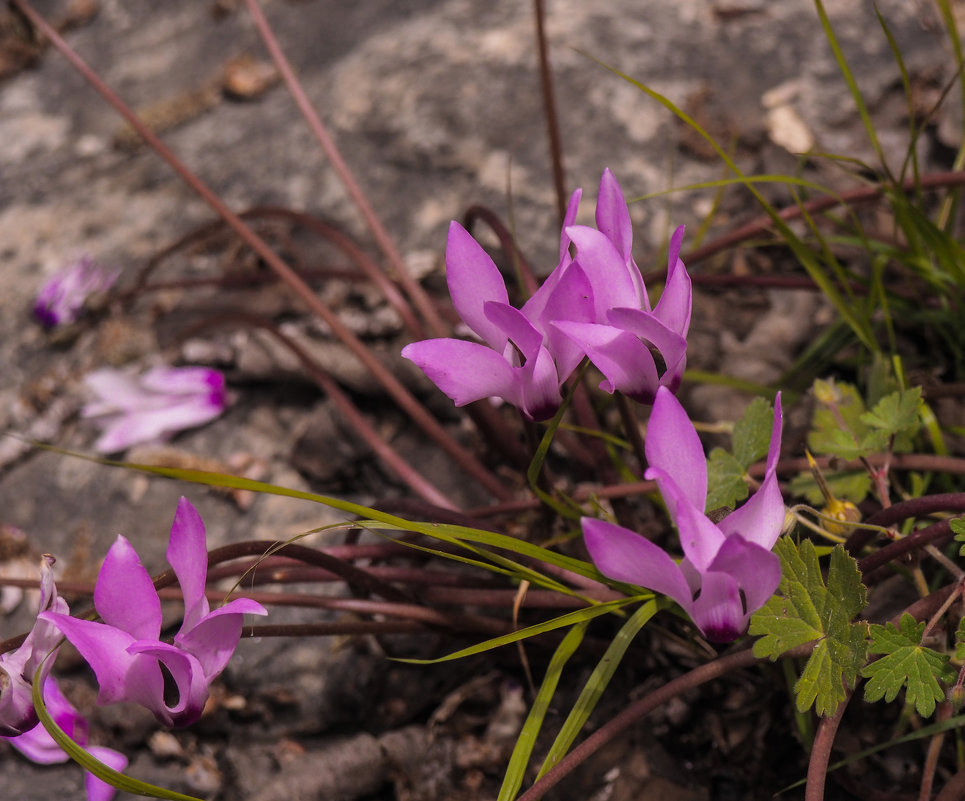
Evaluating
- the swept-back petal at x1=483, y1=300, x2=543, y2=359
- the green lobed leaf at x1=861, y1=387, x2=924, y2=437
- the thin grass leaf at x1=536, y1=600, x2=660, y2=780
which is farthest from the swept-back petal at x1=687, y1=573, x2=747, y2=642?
the green lobed leaf at x1=861, y1=387, x2=924, y2=437

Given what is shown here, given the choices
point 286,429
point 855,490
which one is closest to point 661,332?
point 855,490

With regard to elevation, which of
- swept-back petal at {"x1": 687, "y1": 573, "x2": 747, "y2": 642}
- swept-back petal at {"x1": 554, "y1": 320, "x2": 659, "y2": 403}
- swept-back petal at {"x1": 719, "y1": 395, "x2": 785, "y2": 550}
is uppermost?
swept-back petal at {"x1": 554, "y1": 320, "x2": 659, "y2": 403}

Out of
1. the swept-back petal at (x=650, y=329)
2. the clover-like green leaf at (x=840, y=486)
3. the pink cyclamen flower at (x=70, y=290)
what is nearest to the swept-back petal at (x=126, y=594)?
the swept-back petal at (x=650, y=329)

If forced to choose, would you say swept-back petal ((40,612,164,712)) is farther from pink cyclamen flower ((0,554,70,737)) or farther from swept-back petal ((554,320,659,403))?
swept-back petal ((554,320,659,403))

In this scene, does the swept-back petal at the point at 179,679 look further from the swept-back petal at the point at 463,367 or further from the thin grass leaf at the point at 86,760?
the swept-back petal at the point at 463,367

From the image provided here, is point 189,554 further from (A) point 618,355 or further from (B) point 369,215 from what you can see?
(B) point 369,215
